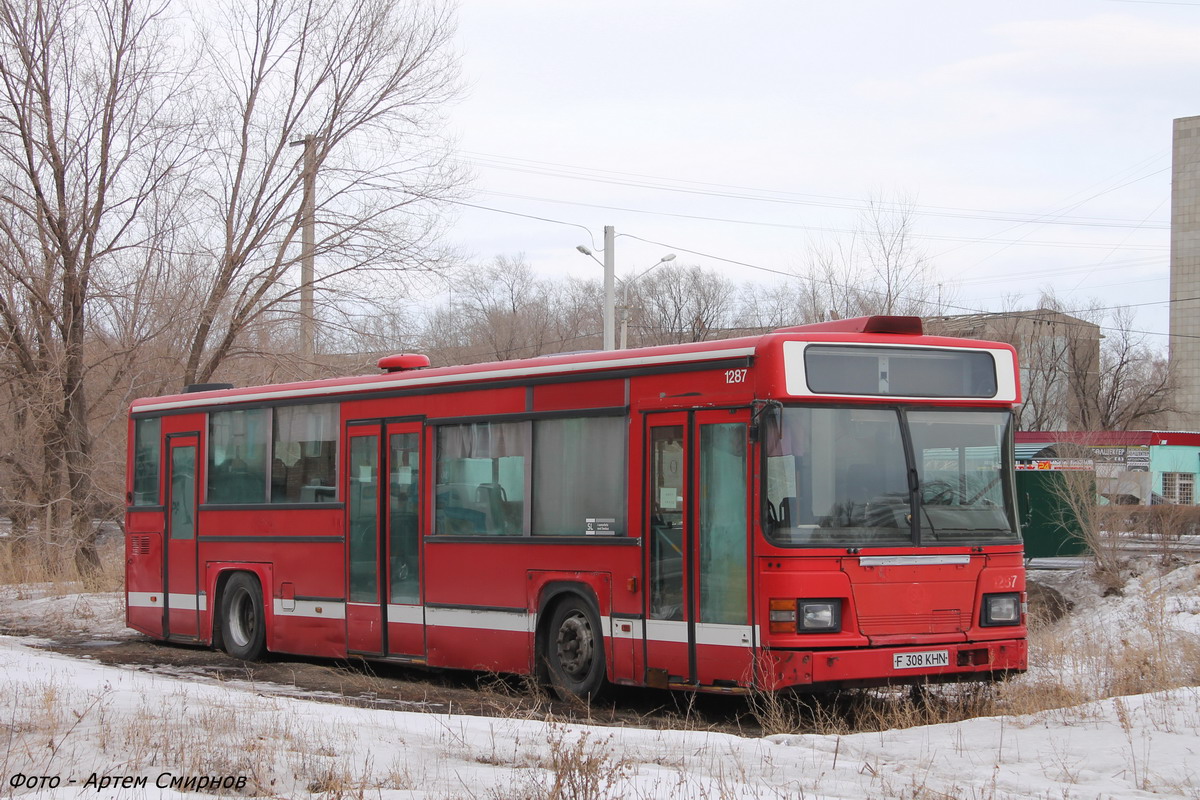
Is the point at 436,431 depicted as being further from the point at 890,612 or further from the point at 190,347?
Answer: the point at 190,347

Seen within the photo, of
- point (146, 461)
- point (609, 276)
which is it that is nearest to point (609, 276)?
point (609, 276)

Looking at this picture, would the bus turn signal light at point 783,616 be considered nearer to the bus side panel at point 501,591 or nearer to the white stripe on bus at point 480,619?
the bus side panel at point 501,591

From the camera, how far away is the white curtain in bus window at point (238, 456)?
47.6 ft

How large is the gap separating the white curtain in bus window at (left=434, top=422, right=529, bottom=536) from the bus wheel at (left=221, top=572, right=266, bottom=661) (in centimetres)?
343

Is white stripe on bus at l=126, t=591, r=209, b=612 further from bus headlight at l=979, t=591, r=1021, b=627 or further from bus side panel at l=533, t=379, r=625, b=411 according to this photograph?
bus headlight at l=979, t=591, r=1021, b=627

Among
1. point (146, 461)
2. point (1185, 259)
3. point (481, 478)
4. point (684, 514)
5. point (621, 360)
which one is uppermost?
point (1185, 259)

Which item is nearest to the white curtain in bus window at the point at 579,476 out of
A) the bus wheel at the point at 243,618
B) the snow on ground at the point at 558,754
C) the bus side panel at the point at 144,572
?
the snow on ground at the point at 558,754

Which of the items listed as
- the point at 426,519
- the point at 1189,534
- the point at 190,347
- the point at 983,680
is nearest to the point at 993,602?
the point at 983,680

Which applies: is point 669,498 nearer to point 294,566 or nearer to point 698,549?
point 698,549

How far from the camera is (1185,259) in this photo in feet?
242

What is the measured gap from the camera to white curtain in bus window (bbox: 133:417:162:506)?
16250mm

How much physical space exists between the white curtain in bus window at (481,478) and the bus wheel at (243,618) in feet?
11.3

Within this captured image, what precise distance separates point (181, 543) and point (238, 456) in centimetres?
165

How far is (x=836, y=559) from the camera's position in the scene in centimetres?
912
